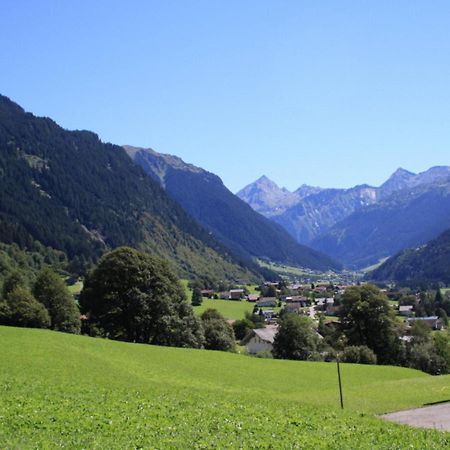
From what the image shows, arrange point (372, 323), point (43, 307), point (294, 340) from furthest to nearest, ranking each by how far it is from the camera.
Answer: point (372, 323), point (294, 340), point (43, 307)

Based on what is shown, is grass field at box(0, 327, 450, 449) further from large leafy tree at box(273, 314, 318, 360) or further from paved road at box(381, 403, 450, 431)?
large leafy tree at box(273, 314, 318, 360)

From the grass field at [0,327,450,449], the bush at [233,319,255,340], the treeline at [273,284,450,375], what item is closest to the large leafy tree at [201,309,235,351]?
Answer: the treeline at [273,284,450,375]

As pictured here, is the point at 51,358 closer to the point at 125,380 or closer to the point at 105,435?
the point at 125,380

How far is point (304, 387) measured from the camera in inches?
2047

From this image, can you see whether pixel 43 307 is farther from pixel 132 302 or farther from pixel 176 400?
pixel 176 400

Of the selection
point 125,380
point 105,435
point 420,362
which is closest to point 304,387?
point 125,380

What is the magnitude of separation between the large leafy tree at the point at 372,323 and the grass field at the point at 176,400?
1180 inches

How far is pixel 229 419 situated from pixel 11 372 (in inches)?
820

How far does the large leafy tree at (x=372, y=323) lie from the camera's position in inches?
3642

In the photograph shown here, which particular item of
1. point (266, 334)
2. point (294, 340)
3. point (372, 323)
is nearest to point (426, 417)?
point (294, 340)

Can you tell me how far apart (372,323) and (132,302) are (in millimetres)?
42260

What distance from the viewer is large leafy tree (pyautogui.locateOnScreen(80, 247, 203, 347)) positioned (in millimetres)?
76750

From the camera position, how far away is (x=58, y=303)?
257 ft

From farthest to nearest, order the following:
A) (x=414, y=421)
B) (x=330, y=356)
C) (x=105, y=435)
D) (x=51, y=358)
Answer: (x=330, y=356)
(x=51, y=358)
(x=414, y=421)
(x=105, y=435)
